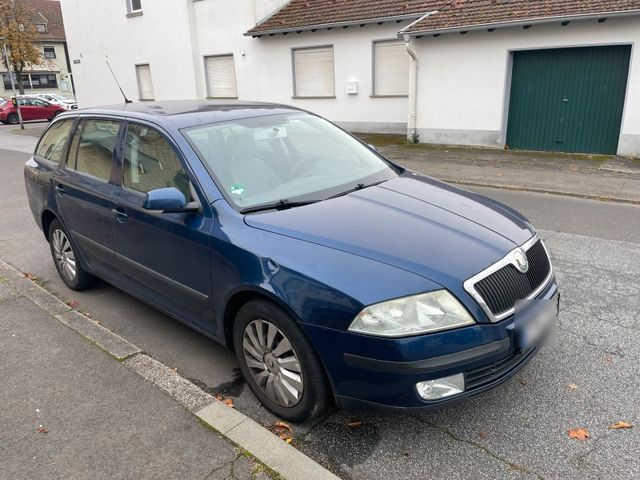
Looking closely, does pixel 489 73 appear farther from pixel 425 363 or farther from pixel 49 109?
pixel 49 109

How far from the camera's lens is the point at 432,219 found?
3.09 m

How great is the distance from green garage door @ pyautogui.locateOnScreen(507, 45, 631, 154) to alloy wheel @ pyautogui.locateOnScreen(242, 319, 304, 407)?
37.2 ft

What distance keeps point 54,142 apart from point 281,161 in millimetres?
2681

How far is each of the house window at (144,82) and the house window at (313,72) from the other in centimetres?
832

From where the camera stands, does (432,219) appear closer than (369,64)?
Yes

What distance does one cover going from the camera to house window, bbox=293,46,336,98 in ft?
56.6

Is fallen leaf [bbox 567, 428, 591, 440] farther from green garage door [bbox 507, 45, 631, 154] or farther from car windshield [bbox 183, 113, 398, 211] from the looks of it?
green garage door [bbox 507, 45, 631, 154]

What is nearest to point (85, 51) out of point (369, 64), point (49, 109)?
point (49, 109)

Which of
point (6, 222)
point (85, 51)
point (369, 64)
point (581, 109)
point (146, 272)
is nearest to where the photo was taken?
point (146, 272)

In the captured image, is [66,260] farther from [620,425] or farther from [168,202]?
[620,425]

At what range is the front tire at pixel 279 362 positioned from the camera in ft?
8.96

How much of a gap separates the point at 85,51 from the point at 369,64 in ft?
54.5

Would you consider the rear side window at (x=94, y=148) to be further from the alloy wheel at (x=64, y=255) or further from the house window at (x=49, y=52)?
the house window at (x=49, y=52)

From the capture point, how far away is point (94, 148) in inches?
172
